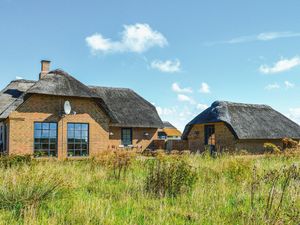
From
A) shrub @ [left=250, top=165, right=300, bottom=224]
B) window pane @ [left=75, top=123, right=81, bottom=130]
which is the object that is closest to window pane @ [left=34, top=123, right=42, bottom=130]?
window pane @ [left=75, top=123, right=81, bottom=130]

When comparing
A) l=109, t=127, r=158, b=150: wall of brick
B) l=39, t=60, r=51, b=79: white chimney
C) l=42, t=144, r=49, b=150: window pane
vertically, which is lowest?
l=42, t=144, r=49, b=150: window pane

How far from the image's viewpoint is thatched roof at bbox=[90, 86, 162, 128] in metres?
26.1

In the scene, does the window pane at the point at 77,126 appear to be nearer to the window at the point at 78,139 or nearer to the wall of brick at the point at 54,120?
the window at the point at 78,139

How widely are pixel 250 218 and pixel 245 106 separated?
75.6 feet

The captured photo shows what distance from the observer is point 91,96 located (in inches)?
768

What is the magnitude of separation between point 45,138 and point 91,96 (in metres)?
3.47

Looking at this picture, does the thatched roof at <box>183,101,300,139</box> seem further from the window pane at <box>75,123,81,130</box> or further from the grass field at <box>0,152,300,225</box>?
the grass field at <box>0,152,300,225</box>

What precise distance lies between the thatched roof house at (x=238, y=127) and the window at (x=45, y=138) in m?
11.2

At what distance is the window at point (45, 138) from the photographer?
18.3 m

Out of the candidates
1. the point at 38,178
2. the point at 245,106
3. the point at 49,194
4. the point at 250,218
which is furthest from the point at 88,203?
the point at 245,106

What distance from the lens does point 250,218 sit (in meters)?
4.88

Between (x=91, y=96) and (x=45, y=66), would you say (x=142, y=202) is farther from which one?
(x=45, y=66)

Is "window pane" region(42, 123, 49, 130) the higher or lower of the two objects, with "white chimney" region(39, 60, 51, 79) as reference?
lower

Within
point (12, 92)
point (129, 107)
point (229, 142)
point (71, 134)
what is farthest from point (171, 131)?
point (71, 134)
